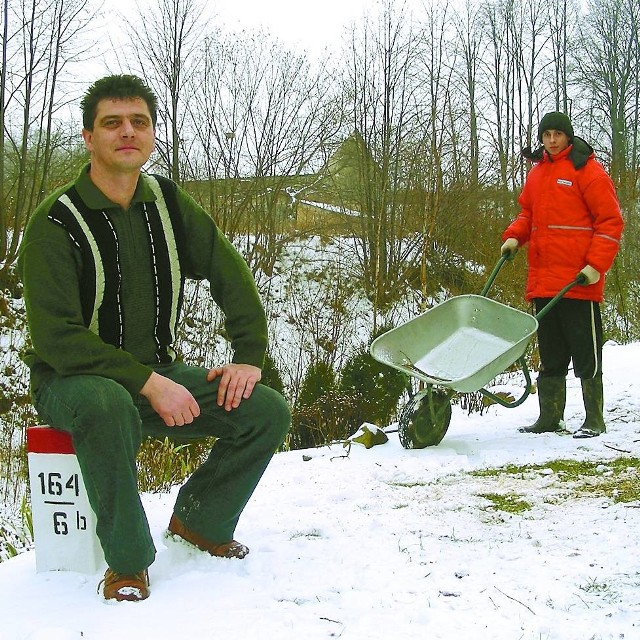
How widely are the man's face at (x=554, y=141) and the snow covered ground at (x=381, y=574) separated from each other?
204cm

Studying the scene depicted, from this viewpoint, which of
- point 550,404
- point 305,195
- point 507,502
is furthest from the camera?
point 305,195

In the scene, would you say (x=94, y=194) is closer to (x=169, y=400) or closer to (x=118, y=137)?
(x=118, y=137)

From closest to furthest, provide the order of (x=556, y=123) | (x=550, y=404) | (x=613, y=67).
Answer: (x=556, y=123) < (x=550, y=404) < (x=613, y=67)

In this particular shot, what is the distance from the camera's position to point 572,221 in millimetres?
4496

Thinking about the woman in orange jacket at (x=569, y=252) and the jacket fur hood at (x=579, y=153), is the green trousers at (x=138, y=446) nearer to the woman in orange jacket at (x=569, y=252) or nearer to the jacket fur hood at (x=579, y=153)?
the woman in orange jacket at (x=569, y=252)

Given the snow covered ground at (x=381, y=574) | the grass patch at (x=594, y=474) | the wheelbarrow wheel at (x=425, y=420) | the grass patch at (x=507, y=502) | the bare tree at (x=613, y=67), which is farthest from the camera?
the bare tree at (x=613, y=67)

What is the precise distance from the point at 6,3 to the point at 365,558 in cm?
1198

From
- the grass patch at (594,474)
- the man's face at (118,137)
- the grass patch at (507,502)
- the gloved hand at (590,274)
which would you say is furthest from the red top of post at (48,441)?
the gloved hand at (590,274)

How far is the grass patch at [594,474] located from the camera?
3.33 meters

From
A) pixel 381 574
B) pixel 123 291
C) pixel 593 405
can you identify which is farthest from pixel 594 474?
pixel 123 291

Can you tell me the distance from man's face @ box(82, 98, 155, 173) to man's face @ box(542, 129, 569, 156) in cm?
292

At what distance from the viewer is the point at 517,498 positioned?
10.7ft

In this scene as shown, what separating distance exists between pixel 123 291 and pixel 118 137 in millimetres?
490

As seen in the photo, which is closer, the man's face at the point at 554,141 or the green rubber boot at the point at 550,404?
the man's face at the point at 554,141
